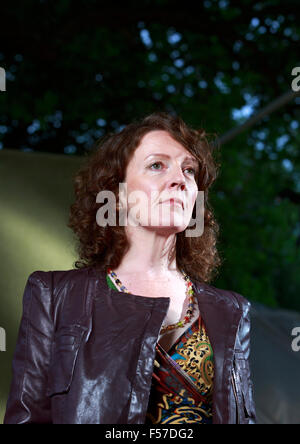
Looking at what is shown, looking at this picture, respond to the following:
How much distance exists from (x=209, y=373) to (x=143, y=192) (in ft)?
1.49

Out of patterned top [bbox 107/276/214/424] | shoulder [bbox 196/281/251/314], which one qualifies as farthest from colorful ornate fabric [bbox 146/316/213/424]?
shoulder [bbox 196/281/251/314]

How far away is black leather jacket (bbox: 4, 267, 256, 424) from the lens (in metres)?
1.18

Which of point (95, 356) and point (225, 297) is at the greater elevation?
point (225, 297)

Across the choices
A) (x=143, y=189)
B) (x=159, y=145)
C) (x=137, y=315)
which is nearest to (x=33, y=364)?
(x=137, y=315)

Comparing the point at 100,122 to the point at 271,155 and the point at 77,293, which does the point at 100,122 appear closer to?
the point at 271,155

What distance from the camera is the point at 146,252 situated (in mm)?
1374

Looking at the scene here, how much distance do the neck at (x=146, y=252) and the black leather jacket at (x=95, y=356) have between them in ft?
0.27

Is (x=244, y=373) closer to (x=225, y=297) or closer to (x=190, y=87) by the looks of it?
(x=225, y=297)

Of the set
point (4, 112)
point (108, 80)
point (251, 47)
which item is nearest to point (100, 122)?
point (108, 80)

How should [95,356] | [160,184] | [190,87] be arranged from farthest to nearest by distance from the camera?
1. [190,87]
2. [160,184]
3. [95,356]

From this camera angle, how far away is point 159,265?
1390 mm

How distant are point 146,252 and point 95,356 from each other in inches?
A: 11.5

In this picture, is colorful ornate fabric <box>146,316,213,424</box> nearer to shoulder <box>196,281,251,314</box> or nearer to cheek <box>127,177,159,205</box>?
shoulder <box>196,281,251,314</box>

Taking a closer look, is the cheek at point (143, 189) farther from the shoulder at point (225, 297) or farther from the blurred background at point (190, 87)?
the blurred background at point (190, 87)
